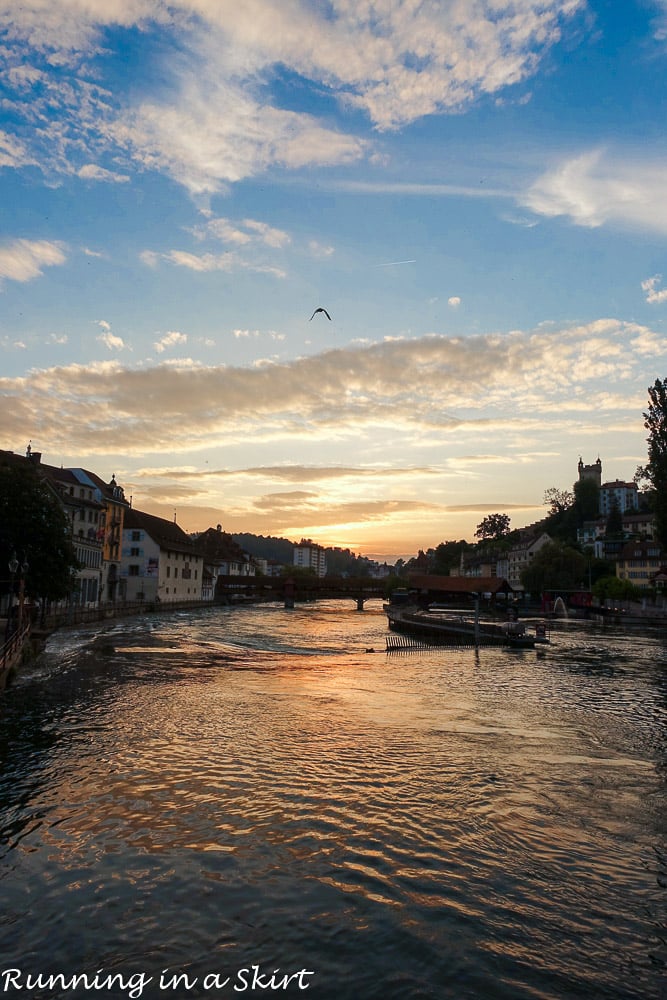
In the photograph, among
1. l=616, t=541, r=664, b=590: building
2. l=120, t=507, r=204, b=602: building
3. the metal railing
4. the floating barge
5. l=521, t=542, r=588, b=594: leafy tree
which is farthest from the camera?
l=616, t=541, r=664, b=590: building

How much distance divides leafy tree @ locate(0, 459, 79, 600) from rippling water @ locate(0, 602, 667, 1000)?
1756 cm

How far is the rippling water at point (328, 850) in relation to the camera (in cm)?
891

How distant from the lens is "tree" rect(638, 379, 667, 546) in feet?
215

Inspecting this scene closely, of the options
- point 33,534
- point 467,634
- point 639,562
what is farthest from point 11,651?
point 639,562

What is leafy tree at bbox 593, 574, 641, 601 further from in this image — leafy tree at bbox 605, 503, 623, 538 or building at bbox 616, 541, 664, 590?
leafy tree at bbox 605, 503, 623, 538

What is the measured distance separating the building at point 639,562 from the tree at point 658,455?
56832mm

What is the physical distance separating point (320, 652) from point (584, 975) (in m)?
44.0

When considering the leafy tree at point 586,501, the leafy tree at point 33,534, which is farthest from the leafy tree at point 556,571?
the leafy tree at point 33,534

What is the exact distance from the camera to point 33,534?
41438 mm

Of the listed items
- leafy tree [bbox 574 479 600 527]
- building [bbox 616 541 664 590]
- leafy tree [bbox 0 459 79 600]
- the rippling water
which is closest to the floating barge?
leafy tree [bbox 0 459 79 600]

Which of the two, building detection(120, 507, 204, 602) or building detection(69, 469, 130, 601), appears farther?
building detection(120, 507, 204, 602)

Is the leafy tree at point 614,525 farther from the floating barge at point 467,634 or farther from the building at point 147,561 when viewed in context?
the building at point 147,561

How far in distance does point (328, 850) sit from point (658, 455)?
66.3 meters

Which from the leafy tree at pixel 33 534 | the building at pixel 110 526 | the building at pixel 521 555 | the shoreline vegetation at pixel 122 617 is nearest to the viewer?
the shoreline vegetation at pixel 122 617
